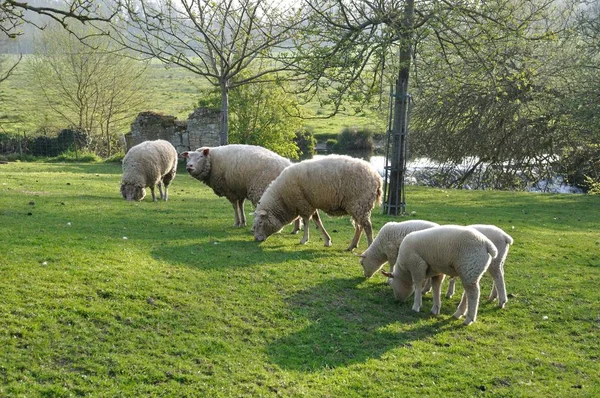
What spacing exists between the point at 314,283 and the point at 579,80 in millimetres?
19750

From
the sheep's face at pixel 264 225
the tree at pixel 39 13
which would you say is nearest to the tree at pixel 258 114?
the sheep's face at pixel 264 225

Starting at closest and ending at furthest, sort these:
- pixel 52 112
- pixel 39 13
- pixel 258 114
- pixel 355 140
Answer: pixel 39 13 → pixel 258 114 → pixel 52 112 → pixel 355 140

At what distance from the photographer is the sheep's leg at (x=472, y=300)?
7.96 m

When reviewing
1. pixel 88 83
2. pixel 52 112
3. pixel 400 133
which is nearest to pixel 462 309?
pixel 400 133

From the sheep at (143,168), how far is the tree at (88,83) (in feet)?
67.9

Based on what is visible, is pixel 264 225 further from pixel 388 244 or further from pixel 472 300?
pixel 472 300

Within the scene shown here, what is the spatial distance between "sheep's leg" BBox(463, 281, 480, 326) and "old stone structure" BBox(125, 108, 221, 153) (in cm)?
2371

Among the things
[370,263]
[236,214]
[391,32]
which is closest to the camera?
[370,263]

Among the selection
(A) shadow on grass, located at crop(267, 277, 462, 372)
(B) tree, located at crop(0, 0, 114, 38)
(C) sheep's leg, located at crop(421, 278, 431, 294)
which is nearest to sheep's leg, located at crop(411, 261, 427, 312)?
(A) shadow on grass, located at crop(267, 277, 462, 372)

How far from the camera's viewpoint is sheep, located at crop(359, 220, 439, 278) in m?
9.27

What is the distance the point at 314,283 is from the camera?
922 cm

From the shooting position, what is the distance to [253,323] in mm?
7543

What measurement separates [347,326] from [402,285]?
50.5 inches

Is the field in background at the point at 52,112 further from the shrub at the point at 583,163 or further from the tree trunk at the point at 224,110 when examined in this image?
the shrub at the point at 583,163
